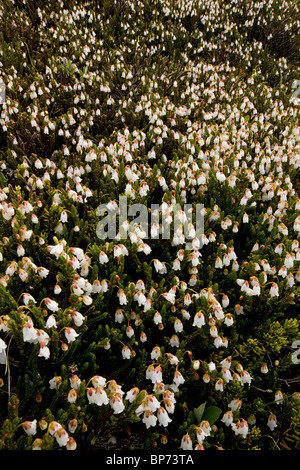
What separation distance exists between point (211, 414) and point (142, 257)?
1.57 metres

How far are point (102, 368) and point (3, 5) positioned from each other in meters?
8.95

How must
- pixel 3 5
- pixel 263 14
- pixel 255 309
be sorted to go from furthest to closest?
pixel 263 14 → pixel 3 5 → pixel 255 309

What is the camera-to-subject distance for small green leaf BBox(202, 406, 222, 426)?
2.00 meters

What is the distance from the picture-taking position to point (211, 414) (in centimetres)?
204

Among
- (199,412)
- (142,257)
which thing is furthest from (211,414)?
(142,257)

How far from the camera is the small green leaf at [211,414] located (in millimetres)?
2002

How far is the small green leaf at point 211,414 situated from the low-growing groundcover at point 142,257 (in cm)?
1

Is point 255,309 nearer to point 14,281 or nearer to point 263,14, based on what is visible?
point 14,281

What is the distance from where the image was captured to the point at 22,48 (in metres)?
6.59

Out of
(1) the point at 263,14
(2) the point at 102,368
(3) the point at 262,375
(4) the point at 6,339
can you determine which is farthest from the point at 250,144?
(1) the point at 263,14

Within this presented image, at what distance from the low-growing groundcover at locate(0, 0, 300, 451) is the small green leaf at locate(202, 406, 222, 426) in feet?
0.03

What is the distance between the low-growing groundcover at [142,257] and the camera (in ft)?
6.63

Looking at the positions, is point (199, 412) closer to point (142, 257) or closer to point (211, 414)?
point (211, 414)

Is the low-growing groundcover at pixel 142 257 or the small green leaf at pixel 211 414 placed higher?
the low-growing groundcover at pixel 142 257
